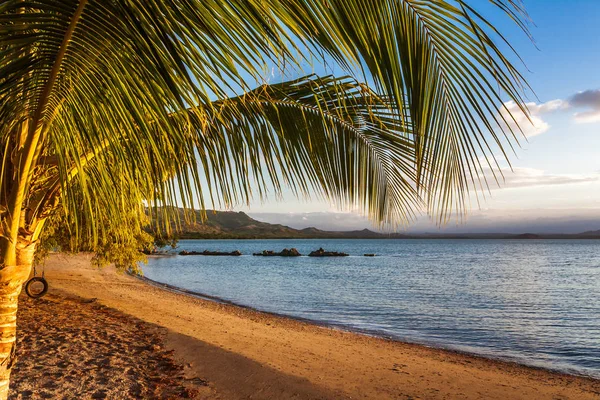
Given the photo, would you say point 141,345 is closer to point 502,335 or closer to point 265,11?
point 265,11

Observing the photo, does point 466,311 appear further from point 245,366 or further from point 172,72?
point 172,72

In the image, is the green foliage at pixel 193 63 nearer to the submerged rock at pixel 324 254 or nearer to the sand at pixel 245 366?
the sand at pixel 245 366

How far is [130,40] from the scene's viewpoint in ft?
5.15

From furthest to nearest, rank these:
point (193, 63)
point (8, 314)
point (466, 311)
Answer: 1. point (466, 311)
2. point (8, 314)
3. point (193, 63)

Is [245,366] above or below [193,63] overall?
below

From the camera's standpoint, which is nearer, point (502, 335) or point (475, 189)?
point (475, 189)

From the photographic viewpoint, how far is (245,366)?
9.20 meters

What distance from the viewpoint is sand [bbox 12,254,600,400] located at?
7.48m

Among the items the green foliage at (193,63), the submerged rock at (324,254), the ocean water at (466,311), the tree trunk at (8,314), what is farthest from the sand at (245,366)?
the submerged rock at (324,254)

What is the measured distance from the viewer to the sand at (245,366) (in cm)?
748

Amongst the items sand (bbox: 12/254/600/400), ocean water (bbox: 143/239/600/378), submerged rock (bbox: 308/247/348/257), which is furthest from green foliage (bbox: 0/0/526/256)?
submerged rock (bbox: 308/247/348/257)

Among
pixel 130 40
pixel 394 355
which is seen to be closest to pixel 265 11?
pixel 130 40

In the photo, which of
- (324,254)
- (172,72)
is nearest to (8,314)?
(172,72)

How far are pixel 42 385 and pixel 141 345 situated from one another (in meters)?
3.29
